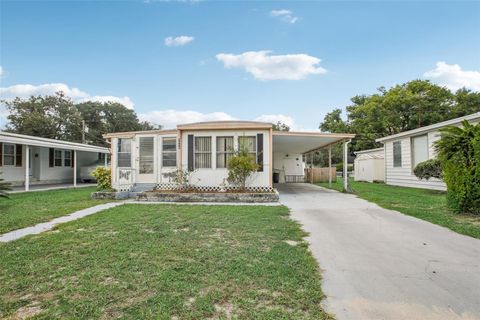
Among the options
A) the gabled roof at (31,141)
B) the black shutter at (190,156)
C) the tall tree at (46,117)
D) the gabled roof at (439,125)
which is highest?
the tall tree at (46,117)

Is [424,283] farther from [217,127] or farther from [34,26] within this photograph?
[34,26]

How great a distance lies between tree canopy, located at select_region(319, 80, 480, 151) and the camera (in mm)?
23188

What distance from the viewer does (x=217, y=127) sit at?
10.1m

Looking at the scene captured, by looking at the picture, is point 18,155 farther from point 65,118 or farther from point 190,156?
point 65,118

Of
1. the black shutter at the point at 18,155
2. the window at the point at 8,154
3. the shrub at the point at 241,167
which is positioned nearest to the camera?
the shrub at the point at 241,167

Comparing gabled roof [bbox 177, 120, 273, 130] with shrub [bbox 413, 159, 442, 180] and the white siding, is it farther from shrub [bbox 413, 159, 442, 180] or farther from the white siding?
the white siding

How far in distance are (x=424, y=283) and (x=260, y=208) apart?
16.6ft

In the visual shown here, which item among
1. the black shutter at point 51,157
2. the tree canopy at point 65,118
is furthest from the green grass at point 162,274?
the tree canopy at point 65,118

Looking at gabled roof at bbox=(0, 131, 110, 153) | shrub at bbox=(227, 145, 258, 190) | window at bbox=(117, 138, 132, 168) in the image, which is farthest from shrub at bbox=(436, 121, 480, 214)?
gabled roof at bbox=(0, 131, 110, 153)

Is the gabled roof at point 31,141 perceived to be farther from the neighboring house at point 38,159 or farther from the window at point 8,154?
the window at point 8,154

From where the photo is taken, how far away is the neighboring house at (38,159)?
13008 millimetres

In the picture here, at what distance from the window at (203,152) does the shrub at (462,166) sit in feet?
24.5

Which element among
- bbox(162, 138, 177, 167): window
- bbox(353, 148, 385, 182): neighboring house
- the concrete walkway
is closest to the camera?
the concrete walkway

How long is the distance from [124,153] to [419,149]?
1445cm
